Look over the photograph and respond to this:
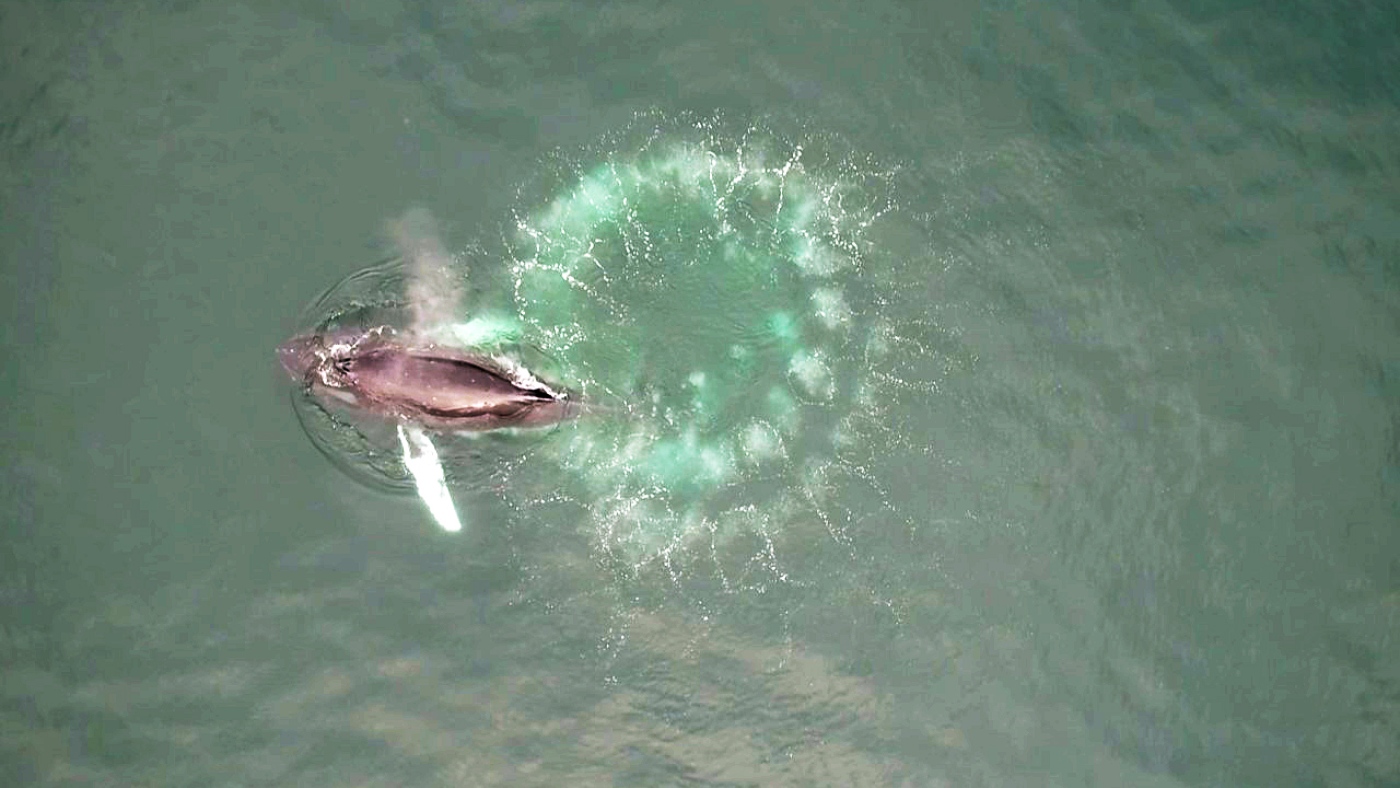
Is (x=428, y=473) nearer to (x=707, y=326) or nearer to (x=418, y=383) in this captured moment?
(x=418, y=383)

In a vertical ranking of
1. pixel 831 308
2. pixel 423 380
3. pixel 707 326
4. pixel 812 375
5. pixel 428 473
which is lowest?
pixel 812 375

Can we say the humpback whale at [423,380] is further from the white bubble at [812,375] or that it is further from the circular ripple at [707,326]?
the white bubble at [812,375]

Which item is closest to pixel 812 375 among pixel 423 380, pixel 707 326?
pixel 707 326

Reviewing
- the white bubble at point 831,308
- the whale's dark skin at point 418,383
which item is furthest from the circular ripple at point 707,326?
the whale's dark skin at point 418,383

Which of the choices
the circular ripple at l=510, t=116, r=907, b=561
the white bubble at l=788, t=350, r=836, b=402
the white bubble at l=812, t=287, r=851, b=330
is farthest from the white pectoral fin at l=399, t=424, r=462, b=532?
the white bubble at l=812, t=287, r=851, b=330

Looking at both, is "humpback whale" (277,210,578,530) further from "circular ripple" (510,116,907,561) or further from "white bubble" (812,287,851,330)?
"white bubble" (812,287,851,330)
